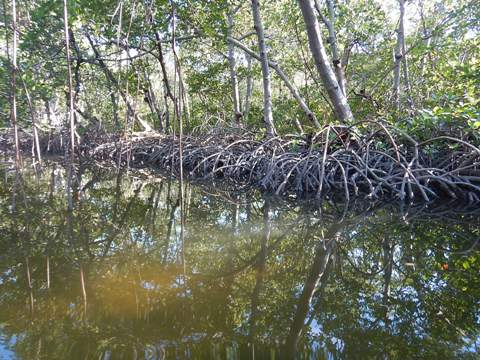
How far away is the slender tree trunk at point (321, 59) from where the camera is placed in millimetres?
4484

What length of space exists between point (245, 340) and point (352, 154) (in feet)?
10.6

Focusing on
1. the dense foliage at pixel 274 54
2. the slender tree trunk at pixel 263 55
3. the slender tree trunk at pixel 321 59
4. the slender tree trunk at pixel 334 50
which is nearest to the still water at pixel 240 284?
the dense foliage at pixel 274 54

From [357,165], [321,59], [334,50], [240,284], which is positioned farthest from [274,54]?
[240,284]

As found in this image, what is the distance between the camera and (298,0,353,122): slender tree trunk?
4.48 metres

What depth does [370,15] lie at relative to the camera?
22.9ft

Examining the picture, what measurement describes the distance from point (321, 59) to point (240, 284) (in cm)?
370

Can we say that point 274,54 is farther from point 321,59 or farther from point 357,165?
point 357,165

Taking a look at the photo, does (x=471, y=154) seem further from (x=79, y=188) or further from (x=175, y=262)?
(x=79, y=188)

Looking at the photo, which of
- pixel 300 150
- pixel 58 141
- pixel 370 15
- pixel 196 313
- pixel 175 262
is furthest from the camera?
pixel 58 141

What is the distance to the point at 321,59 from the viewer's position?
4.58 m

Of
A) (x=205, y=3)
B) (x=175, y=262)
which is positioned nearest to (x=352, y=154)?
(x=175, y=262)

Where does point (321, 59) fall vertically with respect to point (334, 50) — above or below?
below

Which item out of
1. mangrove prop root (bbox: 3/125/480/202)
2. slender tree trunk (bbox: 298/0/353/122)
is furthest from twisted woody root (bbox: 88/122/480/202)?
slender tree trunk (bbox: 298/0/353/122)

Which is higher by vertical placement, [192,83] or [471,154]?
[192,83]
